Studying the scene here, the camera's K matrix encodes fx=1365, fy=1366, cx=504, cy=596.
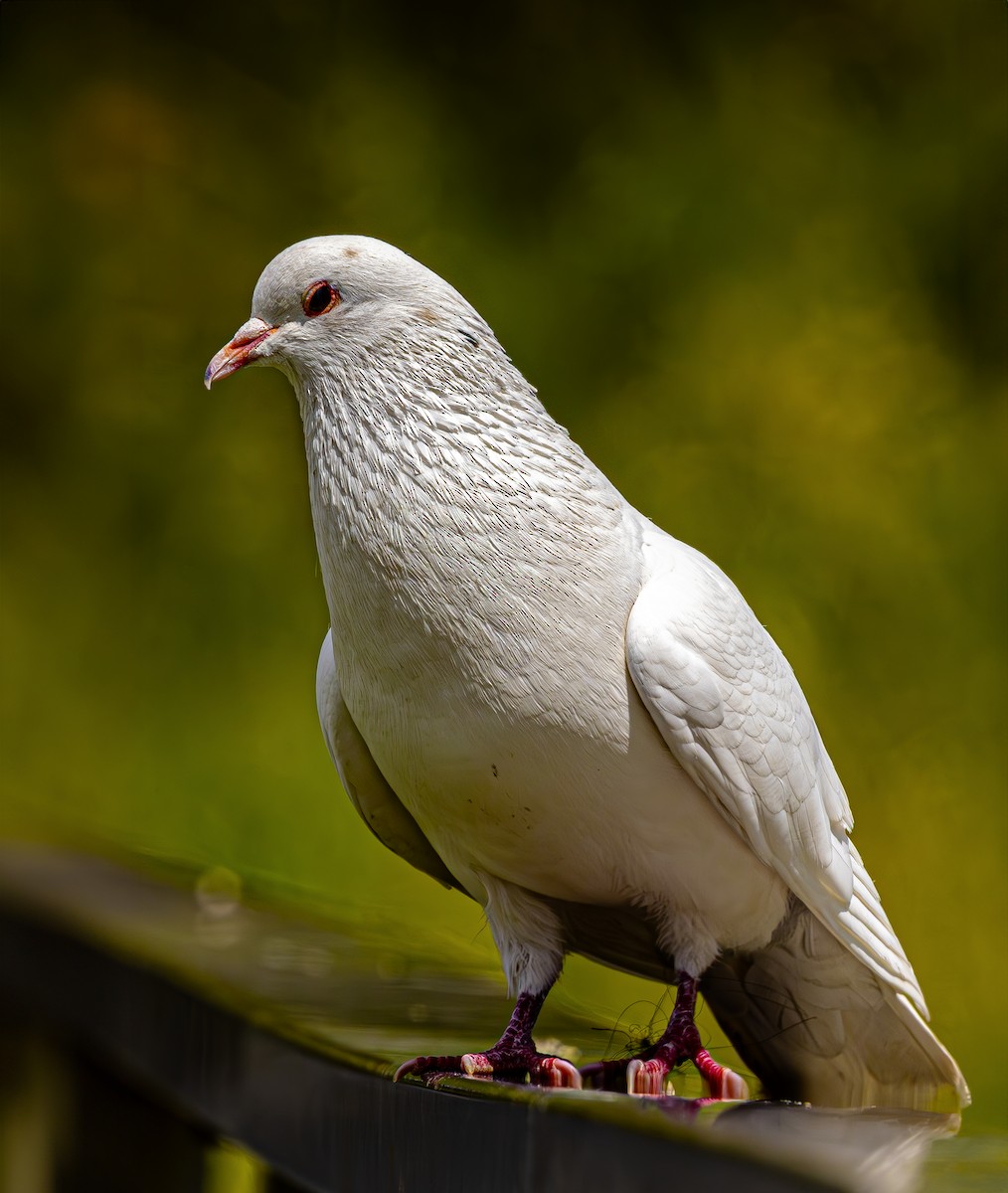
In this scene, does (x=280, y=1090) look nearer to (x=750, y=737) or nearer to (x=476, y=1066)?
(x=476, y=1066)

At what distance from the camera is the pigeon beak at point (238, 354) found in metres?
0.85

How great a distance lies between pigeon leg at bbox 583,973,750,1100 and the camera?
80cm

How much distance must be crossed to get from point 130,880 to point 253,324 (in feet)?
3.50

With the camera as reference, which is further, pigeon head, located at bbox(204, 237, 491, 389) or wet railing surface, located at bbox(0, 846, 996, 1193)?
pigeon head, located at bbox(204, 237, 491, 389)

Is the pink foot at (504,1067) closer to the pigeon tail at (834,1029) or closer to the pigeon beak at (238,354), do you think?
the pigeon tail at (834,1029)

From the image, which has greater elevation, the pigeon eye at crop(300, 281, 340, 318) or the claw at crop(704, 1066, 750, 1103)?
the pigeon eye at crop(300, 281, 340, 318)

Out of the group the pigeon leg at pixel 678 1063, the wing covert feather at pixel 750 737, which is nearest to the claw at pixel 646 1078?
the pigeon leg at pixel 678 1063

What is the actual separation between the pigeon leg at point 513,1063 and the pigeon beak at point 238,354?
435 millimetres

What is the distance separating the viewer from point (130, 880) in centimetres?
173

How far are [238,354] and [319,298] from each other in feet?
0.20

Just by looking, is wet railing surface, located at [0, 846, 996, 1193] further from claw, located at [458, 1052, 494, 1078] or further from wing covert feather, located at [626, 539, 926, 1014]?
wing covert feather, located at [626, 539, 926, 1014]

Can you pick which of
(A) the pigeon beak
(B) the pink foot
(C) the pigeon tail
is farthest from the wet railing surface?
(A) the pigeon beak

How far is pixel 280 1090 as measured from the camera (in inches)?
35.5

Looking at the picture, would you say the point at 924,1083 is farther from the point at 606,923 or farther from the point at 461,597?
the point at 461,597
